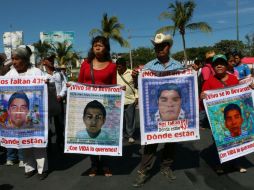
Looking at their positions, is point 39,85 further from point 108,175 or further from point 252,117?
point 252,117

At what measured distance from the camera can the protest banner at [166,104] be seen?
4.74 m

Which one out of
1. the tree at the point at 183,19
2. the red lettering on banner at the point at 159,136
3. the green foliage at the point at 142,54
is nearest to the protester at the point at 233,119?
A: the red lettering on banner at the point at 159,136

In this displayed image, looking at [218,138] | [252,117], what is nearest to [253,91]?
[252,117]

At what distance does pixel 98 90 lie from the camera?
4.86 m

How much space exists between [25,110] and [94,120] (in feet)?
3.18

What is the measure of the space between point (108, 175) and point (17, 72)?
6.38 feet

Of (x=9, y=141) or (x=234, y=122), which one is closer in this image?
(x=234, y=122)

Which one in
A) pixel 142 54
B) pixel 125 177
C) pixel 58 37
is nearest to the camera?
pixel 125 177

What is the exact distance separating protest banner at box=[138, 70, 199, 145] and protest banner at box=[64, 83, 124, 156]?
354 millimetres

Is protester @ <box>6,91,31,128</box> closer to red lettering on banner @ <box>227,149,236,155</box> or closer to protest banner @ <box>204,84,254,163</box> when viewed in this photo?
protest banner @ <box>204,84,254,163</box>

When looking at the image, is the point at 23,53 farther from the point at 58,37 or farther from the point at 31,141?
the point at 58,37

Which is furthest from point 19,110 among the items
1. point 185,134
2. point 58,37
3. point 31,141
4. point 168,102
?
point 58,37

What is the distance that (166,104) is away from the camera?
4.78 meters

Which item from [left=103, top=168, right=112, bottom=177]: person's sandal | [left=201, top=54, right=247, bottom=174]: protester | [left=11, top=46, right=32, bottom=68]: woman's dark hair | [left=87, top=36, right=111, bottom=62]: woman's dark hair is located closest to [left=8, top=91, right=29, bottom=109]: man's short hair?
[left=11, top=46, right=32, bottom=68]: woman's dark hair
